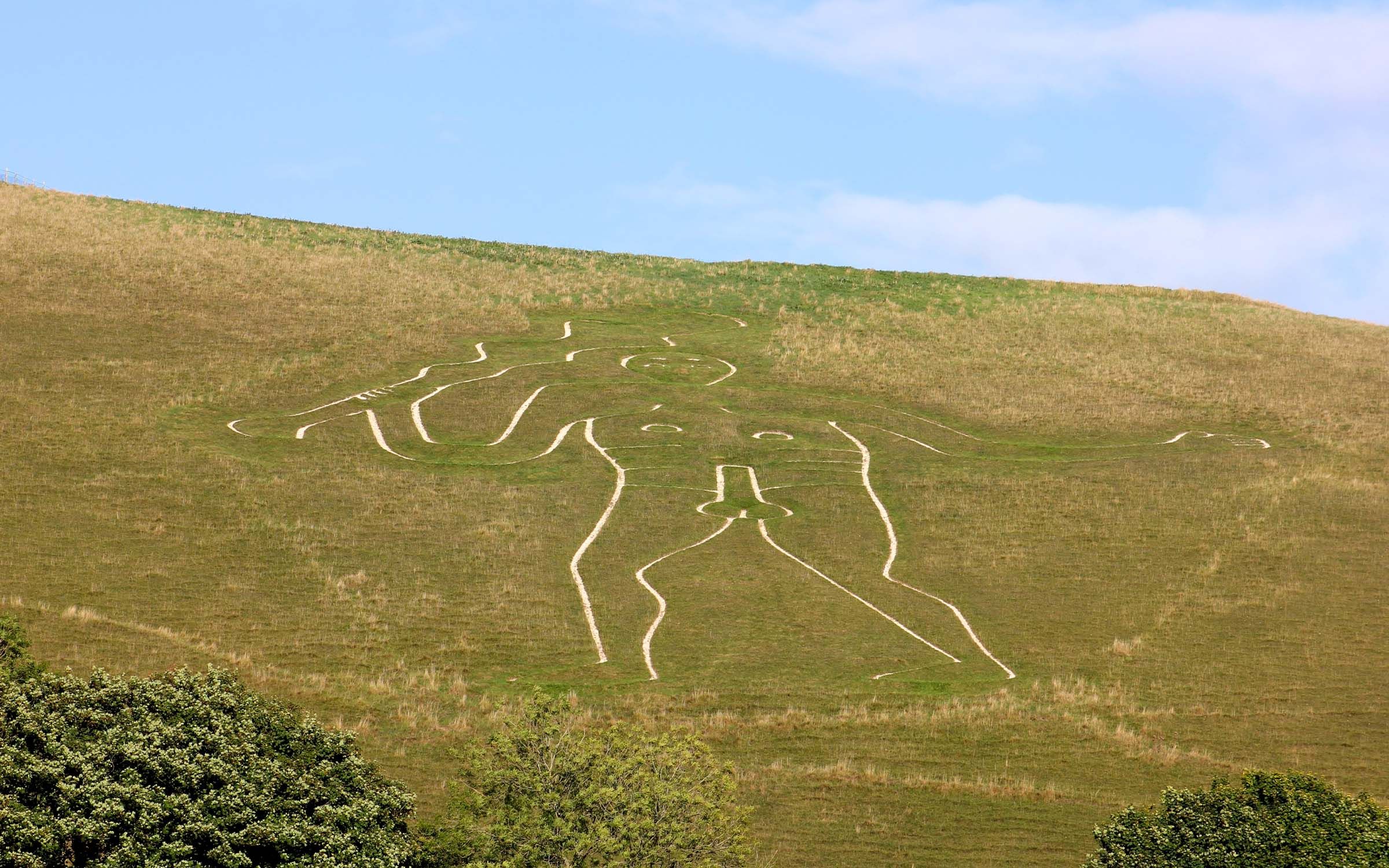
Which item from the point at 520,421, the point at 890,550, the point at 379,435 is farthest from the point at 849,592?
the point at 379,435

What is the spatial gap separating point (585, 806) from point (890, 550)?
24357 millimetres

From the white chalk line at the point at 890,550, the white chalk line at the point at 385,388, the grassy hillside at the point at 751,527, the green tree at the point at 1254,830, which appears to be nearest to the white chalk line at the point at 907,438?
the grassy hillside at the point at 751,527

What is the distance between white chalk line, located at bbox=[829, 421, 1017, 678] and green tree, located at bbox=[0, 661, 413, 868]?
785 inches

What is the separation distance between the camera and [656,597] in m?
39.0

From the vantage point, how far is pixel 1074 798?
28.7m

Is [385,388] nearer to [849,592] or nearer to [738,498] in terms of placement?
[738,498]

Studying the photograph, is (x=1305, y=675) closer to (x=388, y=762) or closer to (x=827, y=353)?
(x=388, y=762)

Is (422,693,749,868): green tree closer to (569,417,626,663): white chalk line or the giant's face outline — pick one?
(569,417,626,663): white chalk line

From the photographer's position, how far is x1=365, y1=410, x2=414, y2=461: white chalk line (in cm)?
4869

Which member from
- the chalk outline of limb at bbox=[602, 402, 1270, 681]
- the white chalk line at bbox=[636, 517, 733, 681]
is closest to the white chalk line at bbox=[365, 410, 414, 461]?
the chalk outline of limb at bbox=[602, 402, 1270, 681]

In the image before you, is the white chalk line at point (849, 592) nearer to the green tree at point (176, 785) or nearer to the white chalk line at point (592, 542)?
the white chalk line at point (592, 542)

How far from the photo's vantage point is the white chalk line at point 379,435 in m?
48.7

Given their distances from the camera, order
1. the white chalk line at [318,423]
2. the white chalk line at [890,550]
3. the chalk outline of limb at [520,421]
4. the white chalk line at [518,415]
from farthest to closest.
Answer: the white chalk line at [518,415] → the white chalk line at [318,423] → the chalk outline of limb at [520,421] → the white chalk line at [890,550]

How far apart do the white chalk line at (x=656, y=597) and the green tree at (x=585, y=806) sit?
12.5 m
